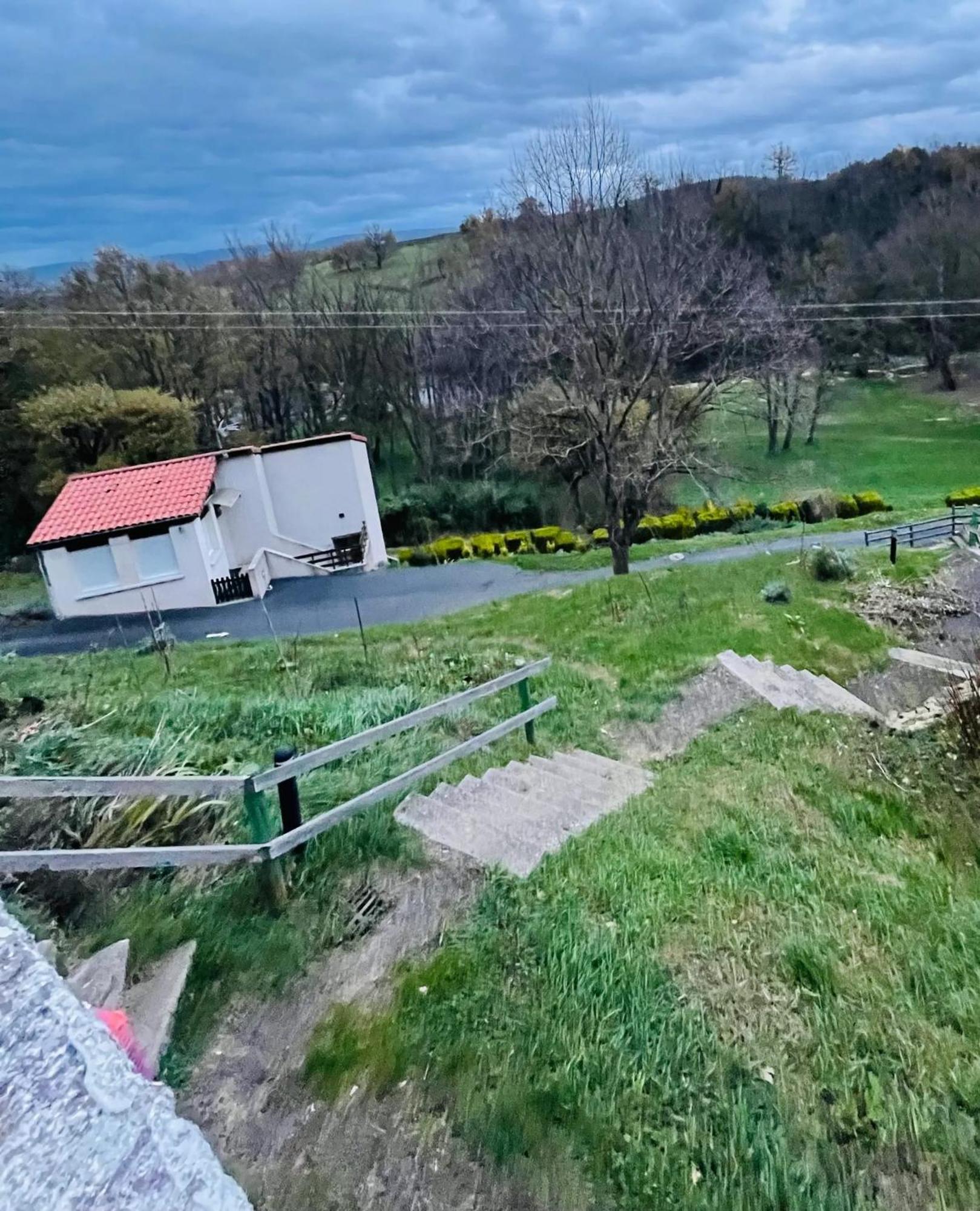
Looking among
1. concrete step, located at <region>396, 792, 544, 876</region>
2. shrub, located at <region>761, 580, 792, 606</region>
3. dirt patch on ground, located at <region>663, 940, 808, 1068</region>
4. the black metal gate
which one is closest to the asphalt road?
the black metal gate

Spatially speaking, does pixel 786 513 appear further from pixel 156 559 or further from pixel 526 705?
pixel 526 705

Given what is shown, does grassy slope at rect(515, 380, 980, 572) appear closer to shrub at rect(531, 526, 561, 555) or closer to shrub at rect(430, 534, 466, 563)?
shrub at rect(531, 526, 561, 555)

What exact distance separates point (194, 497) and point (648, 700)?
13471 mm

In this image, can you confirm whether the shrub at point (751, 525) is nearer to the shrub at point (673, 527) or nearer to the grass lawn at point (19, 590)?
the shrub at point (673, 527)

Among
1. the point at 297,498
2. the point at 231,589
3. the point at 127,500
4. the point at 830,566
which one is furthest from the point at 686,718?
the point at 297,498

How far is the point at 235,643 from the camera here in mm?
13602

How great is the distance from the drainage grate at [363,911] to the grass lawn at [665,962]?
7cm

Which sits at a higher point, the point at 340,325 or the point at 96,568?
the point at 340,325

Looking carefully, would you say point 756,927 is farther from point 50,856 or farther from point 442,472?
point 442,472

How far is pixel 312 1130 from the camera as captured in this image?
261 centimetres

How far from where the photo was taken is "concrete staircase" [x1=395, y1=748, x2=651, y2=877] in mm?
4516

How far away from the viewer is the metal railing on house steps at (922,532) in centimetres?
1711

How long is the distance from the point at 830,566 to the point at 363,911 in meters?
12.5

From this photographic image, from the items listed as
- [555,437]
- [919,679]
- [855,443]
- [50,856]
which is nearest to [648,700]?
[919,679]
